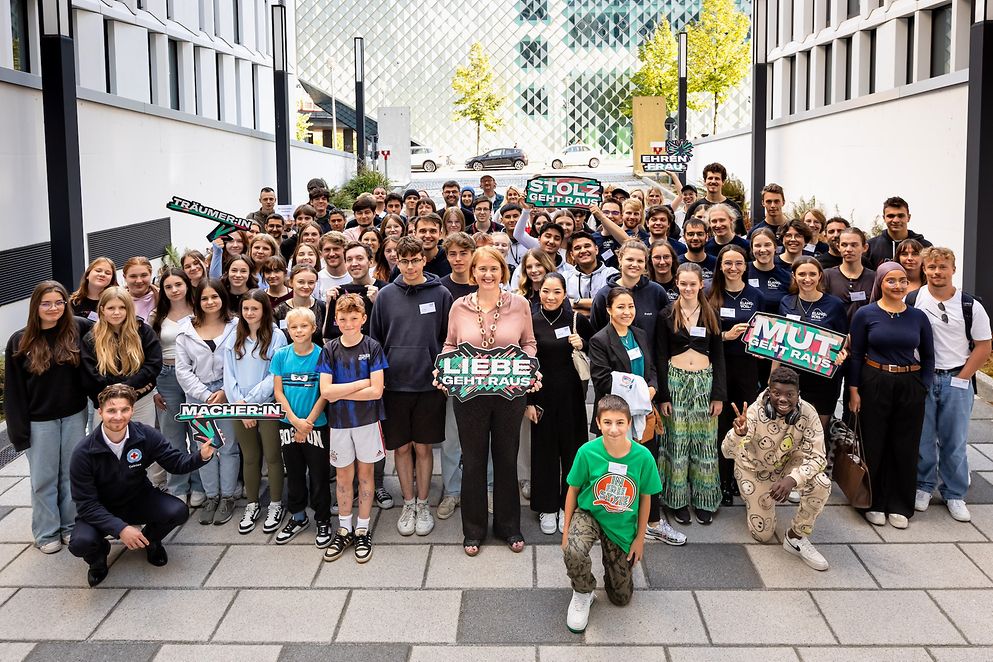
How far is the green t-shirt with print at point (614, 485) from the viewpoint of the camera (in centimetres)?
537

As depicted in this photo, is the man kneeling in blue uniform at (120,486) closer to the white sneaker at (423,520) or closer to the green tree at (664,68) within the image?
the white sneaker at (423,520)

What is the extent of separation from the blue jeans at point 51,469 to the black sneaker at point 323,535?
1.82 meters

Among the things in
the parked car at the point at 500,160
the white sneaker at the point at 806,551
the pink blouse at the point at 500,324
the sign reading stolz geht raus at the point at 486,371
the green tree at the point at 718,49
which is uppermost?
the green tree at the point at 718,49

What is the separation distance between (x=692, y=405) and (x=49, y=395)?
15.1 ft

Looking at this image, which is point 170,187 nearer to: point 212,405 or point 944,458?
point 212,405

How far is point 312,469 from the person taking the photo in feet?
21.5

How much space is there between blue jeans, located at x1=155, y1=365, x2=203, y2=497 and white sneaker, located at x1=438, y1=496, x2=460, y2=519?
1.94m

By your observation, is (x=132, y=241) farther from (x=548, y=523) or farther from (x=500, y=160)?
(x=500, y=160)

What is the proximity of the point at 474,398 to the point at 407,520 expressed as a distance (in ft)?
3.84

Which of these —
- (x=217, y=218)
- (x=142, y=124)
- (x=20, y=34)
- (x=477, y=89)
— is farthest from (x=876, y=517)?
(x=477, y=89)

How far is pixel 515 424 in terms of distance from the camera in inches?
253

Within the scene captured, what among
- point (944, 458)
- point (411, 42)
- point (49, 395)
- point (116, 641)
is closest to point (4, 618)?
point (116, 641)

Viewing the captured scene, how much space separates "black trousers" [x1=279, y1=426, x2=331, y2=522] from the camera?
21.4 feet

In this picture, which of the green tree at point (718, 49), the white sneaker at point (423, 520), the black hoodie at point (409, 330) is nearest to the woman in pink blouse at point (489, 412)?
the black hoodie at point (409, 330)
